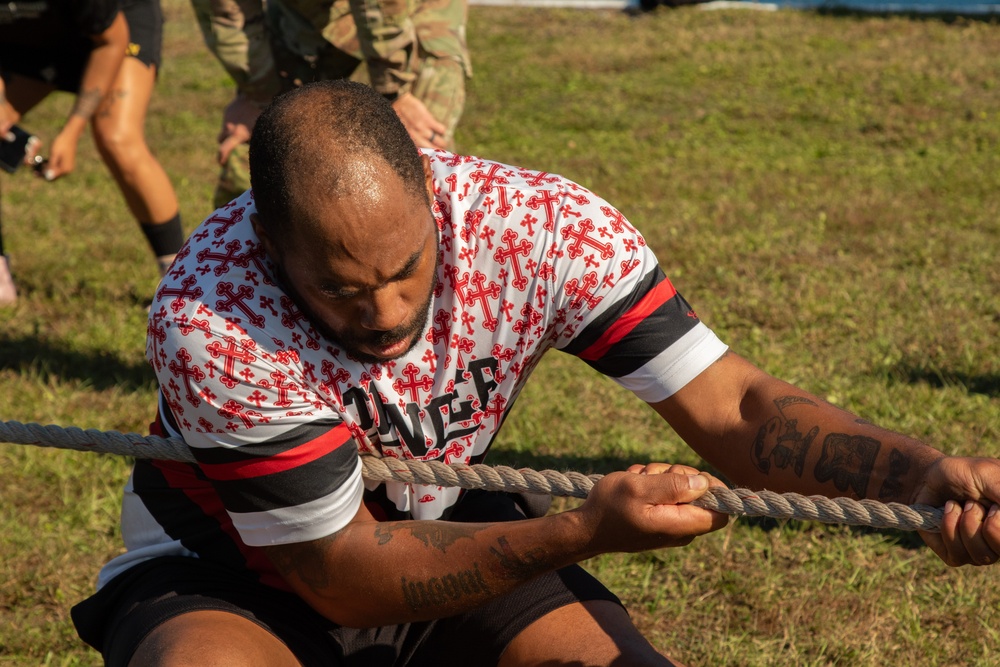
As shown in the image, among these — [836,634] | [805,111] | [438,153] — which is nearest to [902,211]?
[805,111]

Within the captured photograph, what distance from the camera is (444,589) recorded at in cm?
199

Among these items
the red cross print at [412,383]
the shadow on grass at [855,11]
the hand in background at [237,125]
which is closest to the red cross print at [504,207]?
the red cross print at [412,383]

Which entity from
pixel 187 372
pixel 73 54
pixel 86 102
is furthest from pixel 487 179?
pixel 73 54

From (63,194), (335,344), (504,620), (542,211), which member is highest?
(542,211)

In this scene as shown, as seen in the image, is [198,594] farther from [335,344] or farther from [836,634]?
[836,634]

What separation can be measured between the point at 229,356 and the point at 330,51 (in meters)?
2.49

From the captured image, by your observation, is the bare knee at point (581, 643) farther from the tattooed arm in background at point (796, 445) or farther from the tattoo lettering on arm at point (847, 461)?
the tattoo lettering on arm at point (847, 461)

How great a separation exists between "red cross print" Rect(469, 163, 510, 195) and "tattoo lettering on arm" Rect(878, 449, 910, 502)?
2.93 ft

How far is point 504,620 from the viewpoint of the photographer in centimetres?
222

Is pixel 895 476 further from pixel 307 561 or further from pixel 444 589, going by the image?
pixel 307 561

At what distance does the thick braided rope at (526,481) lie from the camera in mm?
1814

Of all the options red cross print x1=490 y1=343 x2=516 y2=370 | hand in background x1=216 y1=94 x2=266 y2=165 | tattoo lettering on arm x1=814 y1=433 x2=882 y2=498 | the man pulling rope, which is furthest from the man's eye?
hand in background x1=216 y1=94 x2=266 y2=165

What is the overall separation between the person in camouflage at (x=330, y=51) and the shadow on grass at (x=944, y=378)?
6.20ft

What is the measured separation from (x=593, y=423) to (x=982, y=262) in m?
2.45
